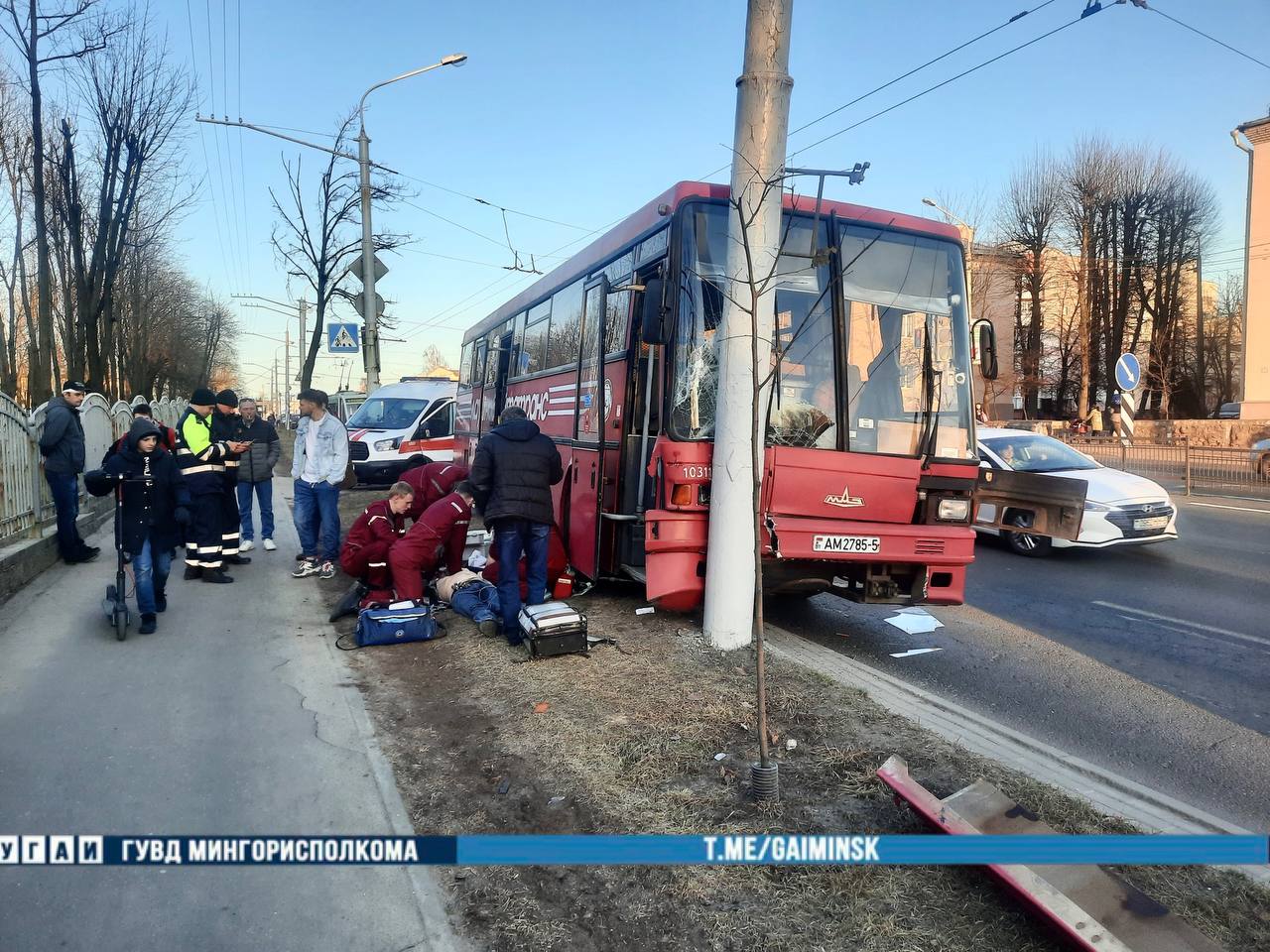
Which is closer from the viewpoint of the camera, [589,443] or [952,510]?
[952,510]

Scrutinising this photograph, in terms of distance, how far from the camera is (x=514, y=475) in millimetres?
6191

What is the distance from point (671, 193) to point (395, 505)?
137 inches

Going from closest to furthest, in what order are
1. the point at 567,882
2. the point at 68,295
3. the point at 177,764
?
the point at 567,882, the point at 177,764, the point at 68,295

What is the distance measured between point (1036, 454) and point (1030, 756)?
27.7 ft

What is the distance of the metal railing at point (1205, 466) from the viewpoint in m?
18.2

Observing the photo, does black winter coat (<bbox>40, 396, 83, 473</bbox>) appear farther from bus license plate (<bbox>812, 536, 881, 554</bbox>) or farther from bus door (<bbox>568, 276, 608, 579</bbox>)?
bus license plate (<bbox>812, 536, 881, 554</bbox>)

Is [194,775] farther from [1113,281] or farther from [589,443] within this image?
[1113,281]

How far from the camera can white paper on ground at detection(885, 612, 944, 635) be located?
294 inches

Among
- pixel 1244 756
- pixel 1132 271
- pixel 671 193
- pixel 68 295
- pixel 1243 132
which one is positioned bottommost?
pixel 1244 756

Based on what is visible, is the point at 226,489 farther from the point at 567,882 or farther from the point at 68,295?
the point at 68,295

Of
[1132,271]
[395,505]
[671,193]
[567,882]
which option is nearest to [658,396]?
[671,193]

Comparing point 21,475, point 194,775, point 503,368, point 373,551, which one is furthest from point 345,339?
point 194,775

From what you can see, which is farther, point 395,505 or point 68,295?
point 68,295

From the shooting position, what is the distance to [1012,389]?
1770 inches
